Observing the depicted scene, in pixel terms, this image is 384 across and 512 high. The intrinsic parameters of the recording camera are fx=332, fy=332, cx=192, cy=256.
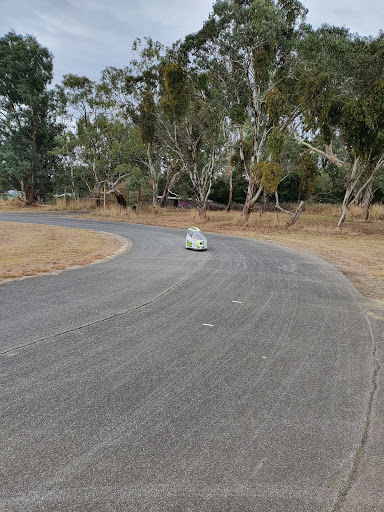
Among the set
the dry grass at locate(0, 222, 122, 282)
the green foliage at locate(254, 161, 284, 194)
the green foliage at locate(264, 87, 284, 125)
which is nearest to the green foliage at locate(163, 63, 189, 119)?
the green foliage at locate(264, 87, 284, 125)

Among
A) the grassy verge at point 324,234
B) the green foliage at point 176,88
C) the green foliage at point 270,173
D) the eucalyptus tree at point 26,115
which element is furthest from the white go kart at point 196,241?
the eucalyptus tree at point 26,115

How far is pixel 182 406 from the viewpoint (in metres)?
2.77

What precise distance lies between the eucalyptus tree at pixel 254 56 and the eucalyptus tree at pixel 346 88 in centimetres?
160

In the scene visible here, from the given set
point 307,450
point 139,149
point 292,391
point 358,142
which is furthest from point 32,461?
point 139,149

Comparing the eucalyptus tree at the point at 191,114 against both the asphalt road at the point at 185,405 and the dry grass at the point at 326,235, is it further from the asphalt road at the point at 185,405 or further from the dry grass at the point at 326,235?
the asphalt road at the point at 185,405

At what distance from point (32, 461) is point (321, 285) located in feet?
22.3

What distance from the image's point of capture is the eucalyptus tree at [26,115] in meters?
34.3

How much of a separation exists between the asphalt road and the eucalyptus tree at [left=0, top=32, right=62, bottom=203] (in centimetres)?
3512

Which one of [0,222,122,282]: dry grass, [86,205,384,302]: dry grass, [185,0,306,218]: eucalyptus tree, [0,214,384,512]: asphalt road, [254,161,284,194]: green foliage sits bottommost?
[0,222,122,282]: dry grass

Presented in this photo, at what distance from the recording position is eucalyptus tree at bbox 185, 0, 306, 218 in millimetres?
19625

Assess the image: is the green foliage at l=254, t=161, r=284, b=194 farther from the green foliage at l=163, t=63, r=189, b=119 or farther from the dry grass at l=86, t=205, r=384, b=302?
the green foliage at l=163, t=63, r=189, b=119

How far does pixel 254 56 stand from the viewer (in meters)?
20.3

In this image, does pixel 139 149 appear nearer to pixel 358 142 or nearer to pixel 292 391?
pixel 358 142

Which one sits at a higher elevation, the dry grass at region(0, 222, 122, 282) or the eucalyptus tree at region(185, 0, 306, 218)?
the eucalyptus tree at region(185, 0, 306, 218)
